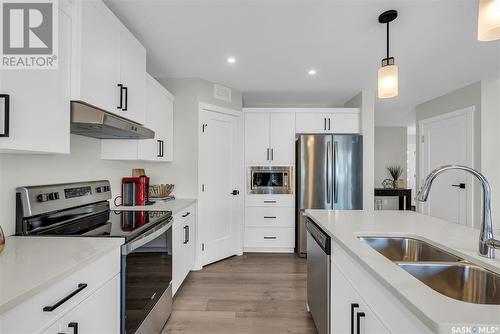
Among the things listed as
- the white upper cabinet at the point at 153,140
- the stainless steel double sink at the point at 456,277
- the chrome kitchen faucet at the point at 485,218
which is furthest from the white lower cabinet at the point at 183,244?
the chrome kitchen faucet at the point at 485,218

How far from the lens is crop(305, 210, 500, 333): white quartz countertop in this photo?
2.02 ft

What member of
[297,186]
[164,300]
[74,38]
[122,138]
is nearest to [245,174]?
[297,186]

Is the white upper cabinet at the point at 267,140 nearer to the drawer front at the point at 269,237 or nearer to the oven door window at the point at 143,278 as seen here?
the drawer front at the point at 269,237

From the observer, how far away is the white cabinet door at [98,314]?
3.19 feet

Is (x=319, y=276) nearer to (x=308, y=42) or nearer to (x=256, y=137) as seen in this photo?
(x=308, y=42)

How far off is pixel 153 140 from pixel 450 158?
180 inches

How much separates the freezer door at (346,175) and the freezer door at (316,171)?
8 cm

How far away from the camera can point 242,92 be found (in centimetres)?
391

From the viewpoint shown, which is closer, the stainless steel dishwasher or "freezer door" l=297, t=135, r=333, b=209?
the stainless steel dishwasher

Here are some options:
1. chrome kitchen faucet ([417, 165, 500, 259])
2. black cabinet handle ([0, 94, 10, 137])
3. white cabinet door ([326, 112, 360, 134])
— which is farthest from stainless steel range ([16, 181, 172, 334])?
white cabinet door ([326, 112, 360, 134])

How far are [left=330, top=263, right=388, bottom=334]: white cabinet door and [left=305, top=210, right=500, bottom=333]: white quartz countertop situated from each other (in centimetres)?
20

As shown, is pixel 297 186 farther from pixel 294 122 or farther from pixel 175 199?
pixel 175 199

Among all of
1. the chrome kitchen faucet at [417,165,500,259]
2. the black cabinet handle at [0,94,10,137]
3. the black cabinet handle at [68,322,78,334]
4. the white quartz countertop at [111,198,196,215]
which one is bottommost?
the black cabinet handle at [68,322,78,334]

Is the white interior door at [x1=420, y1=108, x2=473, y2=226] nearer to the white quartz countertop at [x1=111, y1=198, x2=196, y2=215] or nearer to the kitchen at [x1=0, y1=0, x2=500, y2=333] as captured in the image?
the kitchen at [x1=0, y1=0, x2=500, y2=333]
